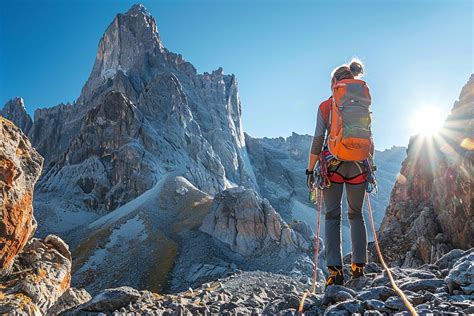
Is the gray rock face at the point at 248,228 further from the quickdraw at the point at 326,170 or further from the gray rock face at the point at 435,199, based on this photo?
the quickdraw at the point at 326,170

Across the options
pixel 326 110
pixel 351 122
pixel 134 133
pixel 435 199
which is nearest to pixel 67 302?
pixel 326 110

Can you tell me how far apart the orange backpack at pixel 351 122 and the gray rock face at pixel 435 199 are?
37.9 feet

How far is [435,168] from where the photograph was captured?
66.5 ft

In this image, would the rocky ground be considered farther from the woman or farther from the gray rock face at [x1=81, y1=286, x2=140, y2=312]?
the woman

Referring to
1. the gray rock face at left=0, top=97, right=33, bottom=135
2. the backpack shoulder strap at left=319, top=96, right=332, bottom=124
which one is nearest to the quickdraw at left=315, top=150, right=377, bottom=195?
the backpack shoulder strap at left=319, top=96, right=332, bottom=124

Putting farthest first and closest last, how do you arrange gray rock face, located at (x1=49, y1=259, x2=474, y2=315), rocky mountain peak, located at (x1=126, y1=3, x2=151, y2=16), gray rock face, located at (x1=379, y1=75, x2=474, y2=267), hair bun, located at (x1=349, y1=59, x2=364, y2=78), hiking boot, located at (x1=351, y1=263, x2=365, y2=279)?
rocky mountain peak, located at (x1=126, y1=3, x2=151, y2=16) → gray rock face, located at (x1=379, y1=75, x2=474, y2=267) → hair bun, located at (x1=349, y1=59, x2=364, y2=78) → hiking boot, located at (x1=351, y1=263, x2=365, y2=279) → gray rock face, located at (x1=49, y1=259, x2=474, y2=315)

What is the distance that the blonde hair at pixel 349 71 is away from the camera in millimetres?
7336

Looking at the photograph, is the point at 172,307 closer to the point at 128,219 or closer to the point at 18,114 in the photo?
the point at 128,219

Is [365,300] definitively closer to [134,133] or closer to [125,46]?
[134,133]

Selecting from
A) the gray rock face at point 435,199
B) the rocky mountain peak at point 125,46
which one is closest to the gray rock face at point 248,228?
the gray rock face at point 435,199

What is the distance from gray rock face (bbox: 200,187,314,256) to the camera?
4516cm

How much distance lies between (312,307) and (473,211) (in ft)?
42.2

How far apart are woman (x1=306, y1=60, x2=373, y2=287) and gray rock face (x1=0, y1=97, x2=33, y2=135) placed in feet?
597

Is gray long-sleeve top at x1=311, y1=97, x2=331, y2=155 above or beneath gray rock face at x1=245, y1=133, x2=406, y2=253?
beneath
